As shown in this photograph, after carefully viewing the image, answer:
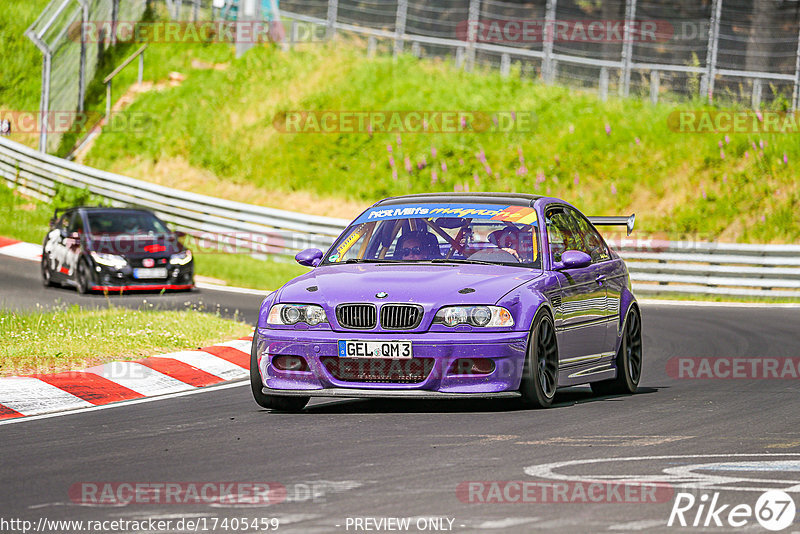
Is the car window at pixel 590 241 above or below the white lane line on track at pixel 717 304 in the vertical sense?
above

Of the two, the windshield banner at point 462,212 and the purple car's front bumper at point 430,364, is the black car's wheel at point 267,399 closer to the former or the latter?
the purple car's front bumper at point 430,364

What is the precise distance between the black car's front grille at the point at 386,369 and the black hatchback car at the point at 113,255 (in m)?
12.8

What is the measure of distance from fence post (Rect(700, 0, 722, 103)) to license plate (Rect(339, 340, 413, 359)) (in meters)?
A: 21.4

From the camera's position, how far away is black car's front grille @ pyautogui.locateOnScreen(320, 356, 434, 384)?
9.10m

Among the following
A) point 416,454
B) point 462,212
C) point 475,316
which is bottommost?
point 416,454

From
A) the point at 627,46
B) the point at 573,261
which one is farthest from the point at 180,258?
the point at 573,261

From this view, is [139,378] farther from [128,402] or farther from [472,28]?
[472,28]

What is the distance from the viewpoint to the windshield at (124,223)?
2283 cm

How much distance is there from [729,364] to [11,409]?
6919 mm

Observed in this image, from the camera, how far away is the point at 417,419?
906 cm

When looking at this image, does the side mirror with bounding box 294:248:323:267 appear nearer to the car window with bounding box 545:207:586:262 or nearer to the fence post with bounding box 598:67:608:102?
the car window with bounding box 545:207:586:262

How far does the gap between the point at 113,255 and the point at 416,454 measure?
583 inches

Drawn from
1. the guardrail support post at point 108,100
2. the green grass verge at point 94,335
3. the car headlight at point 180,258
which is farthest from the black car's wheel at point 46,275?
the guardrail support post at point 108,100

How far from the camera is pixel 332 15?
34.6 meters
